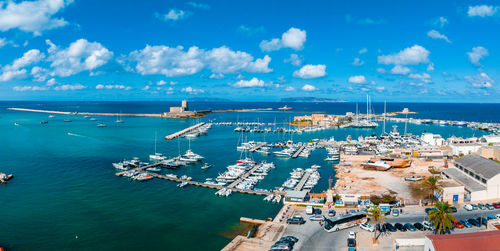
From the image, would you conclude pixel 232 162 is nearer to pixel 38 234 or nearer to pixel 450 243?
pixel 38 234

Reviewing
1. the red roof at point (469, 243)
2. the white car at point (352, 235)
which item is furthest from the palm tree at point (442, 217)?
the white car at point (352, 235)

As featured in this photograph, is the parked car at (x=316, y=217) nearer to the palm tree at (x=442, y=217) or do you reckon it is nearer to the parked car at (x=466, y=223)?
the palm tree at (x=442, y=217)

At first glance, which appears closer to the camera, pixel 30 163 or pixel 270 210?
pixel 270 210

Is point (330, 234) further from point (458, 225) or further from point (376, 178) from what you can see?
point (376, 178)

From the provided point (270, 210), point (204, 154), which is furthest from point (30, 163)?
point (270, 210)

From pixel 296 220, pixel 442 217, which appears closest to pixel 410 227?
pixel 442 217

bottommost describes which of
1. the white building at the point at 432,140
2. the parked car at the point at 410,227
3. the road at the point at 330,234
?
the road at the point at 330,234
